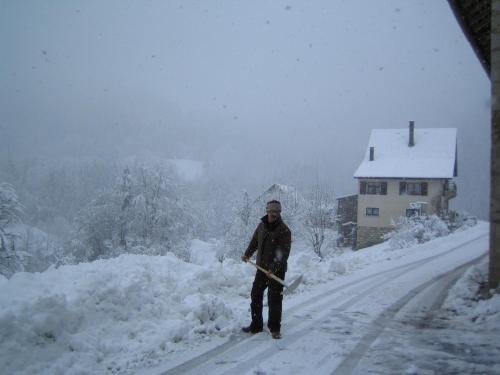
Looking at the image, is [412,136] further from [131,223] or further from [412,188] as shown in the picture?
[131,223]

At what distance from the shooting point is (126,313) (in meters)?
5.95

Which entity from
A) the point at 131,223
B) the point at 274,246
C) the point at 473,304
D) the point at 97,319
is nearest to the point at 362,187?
the point at 131,223

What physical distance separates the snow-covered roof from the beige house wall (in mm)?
896

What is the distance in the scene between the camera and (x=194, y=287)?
7852 mm

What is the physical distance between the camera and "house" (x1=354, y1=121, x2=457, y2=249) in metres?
37.6

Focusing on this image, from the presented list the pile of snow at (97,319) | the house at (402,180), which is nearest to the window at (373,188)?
the house at (402,180)

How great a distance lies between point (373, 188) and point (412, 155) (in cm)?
508

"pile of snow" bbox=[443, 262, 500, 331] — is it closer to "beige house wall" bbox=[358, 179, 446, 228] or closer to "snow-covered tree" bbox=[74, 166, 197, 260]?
"snow-covered tree" bbox=[74, 166, 197, 260]

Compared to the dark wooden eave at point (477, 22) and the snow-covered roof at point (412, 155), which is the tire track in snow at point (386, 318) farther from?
the snow-covered roof at point (412, 155)

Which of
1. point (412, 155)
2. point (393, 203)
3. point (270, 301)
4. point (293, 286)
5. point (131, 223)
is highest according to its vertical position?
point (412, 155)

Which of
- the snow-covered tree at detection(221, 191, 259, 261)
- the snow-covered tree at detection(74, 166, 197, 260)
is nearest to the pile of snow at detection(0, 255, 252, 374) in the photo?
→ the snow-covered tree at detection(74, 166, 197, 260)

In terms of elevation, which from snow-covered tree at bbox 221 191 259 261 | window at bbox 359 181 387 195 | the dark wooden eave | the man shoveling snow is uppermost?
the dark wooden eave

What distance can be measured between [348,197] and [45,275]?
3812 centimetres

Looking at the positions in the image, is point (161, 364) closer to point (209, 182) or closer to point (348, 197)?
point (348, 197)
